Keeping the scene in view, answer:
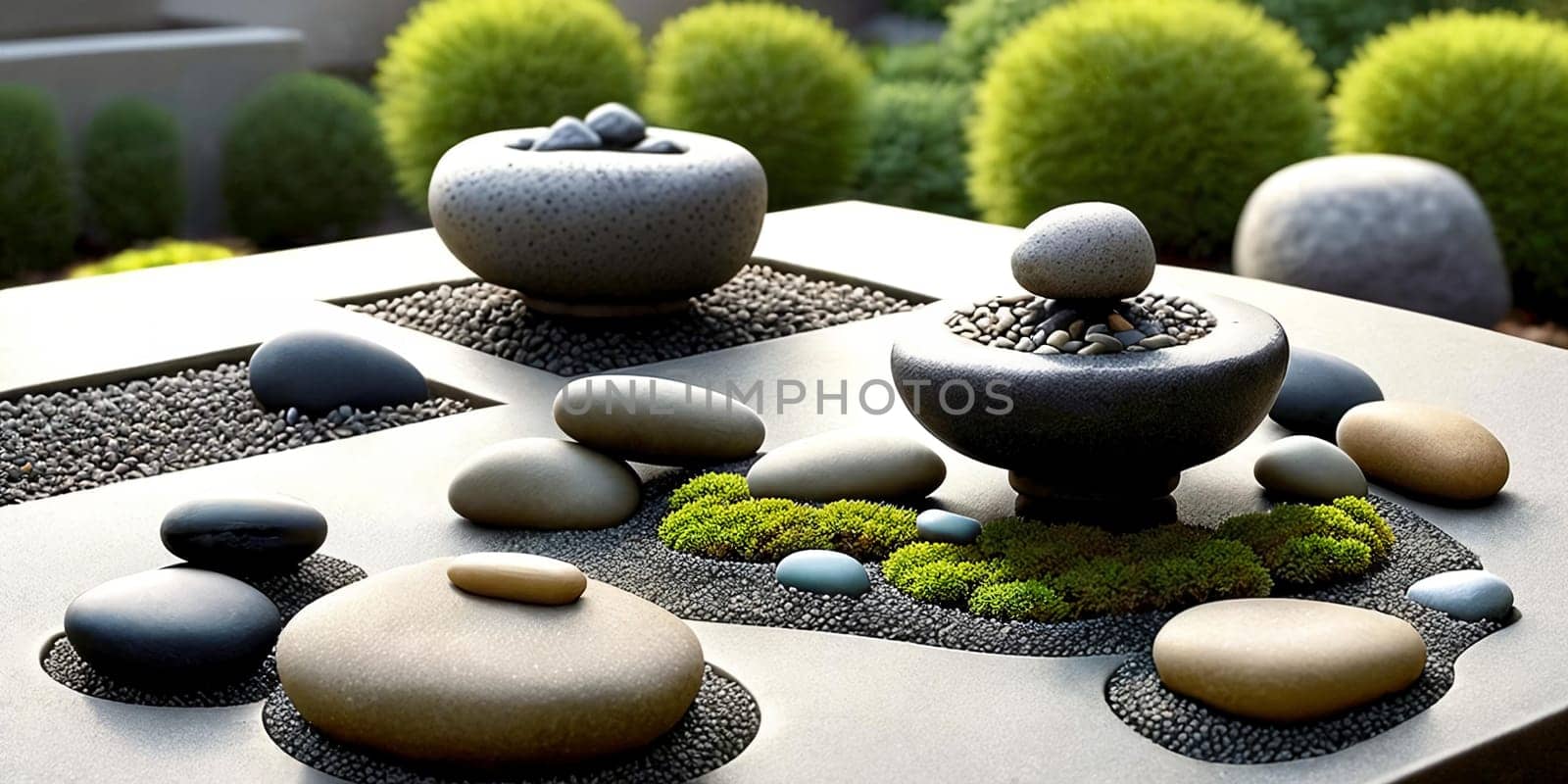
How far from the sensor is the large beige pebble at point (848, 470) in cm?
355

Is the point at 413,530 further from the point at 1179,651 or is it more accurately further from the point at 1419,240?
the point at 1419,240

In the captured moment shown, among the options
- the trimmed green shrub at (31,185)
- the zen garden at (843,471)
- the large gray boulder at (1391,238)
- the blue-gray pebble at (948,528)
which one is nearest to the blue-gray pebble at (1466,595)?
the zen garden at (843,471)

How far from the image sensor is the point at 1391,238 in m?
7.11

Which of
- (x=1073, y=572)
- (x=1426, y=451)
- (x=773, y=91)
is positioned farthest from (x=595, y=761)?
(x=773, y=91)

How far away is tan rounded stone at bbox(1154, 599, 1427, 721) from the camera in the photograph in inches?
101

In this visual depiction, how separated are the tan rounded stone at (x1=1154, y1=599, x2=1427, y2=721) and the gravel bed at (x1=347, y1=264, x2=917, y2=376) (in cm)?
262

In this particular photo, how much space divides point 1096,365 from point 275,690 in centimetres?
163

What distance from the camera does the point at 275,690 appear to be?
2719 mm

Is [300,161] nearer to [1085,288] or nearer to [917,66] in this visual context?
[917,66]

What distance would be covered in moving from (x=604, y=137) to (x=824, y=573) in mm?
2738

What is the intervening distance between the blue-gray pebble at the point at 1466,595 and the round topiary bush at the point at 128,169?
A: 8647mm

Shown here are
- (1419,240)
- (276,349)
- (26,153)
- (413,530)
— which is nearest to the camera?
(413,530)

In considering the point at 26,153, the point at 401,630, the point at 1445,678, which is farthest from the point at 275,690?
the point at 26,153

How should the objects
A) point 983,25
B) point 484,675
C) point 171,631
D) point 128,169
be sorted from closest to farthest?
1. point 484,675
2. point 171,631
3. point 128,169
4. point 983,25
